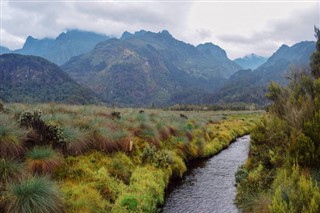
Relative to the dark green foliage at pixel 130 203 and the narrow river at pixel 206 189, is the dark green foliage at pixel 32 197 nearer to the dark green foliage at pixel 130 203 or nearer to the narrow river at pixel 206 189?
the dark green foliage at pixel 130 203

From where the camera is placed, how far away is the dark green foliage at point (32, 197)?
344 inches

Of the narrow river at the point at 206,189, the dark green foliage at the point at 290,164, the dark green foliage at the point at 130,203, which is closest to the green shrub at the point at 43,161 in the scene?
the dark green foliage at the point at 130,203

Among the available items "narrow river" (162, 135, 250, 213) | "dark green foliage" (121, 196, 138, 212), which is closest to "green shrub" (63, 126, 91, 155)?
"dark green foliage" (121, 196, 138, 212)

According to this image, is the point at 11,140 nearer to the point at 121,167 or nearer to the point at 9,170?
the point at 9,170

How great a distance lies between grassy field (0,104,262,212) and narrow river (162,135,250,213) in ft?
2.74

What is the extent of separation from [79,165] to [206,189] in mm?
7968

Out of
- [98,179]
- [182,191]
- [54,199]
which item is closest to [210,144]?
[182,191]

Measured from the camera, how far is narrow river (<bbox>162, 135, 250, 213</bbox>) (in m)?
15.1

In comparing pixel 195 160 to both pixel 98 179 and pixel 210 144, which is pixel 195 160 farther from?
pixel 98 179

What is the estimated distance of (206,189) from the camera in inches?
714

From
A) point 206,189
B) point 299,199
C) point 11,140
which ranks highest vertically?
point 11,140

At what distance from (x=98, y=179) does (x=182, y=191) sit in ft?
19.7

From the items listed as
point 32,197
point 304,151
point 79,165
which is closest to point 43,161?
point 79,165

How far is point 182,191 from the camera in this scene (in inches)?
693
